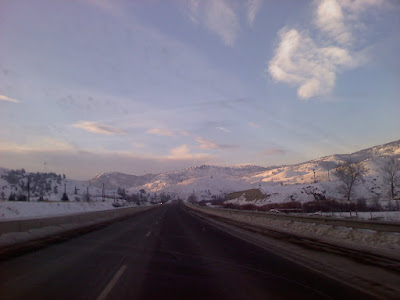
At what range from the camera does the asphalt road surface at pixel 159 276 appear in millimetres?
7598

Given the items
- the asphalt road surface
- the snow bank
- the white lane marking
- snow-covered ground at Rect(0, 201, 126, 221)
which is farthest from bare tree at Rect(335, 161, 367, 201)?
the white lane marking

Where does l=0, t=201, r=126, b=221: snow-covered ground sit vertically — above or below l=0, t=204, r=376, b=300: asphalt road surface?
above

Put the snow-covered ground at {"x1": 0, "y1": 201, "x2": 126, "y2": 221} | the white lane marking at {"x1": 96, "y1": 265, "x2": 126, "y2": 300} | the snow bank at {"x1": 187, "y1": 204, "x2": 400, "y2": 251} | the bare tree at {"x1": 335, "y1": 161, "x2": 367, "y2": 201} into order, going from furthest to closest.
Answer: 1. the bare tree at {"x1": 335, "y1": 161, "x2": 367, "y2": 201}
2. the snow-covered ground at {"x1": 0, "y1": 201, "x2": 126, "y2": 221}
3. the snow bank at {"x1": 187, "y1": 204, "x2": 400, "y2": 251}
4. the white lane marking at {"x1": 96, "y1": 265, "x2": 126, "y2": 300}

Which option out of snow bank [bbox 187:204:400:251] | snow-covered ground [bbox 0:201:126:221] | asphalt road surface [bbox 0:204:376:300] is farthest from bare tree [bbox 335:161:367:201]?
asphalt road surface [bbox 0:204:376:300]

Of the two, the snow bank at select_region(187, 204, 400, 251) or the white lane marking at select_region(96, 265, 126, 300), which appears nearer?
the white lane marking at select_region(96, 265, 126, 300)

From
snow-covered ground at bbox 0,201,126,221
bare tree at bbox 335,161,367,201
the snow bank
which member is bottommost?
the snow bank

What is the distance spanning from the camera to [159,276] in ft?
31.0

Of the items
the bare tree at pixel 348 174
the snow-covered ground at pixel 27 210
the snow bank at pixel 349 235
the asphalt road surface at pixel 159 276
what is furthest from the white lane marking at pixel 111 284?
the bare tree at pixel 348 174

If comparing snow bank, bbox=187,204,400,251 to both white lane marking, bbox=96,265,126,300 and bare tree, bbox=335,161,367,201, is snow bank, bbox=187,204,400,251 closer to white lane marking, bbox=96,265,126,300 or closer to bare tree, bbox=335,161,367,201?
white lane marking, bbox=96,265,126,300

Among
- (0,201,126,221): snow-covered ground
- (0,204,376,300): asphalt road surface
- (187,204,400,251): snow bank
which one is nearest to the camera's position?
(0,204,376,300): asphalt road surface

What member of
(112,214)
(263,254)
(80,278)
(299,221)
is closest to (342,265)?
(263,254)

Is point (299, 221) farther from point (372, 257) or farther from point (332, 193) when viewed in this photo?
point (332, 193)

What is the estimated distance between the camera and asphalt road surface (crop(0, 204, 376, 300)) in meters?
7.60

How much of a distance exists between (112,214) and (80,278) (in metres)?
38.9
